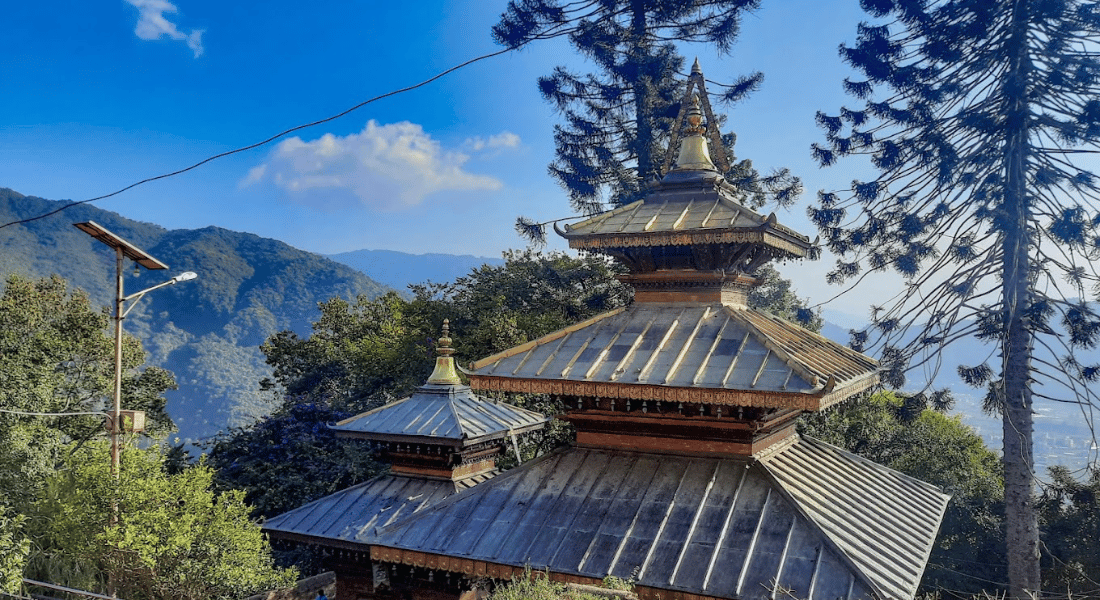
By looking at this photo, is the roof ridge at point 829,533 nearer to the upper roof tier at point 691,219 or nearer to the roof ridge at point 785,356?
the roof ridge at point 785,356

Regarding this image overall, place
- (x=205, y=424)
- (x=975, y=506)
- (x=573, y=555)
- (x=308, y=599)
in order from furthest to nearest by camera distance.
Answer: (x=205, y=424) < (x=975, y=506) < (x=308, y=599) < (x=573, y=555)

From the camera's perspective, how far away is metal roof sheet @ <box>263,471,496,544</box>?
37.0ft

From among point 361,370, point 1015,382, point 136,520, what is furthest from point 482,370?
point 361,370

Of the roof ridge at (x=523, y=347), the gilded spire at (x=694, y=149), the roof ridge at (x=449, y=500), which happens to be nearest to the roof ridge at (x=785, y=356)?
the roof ridge at (x=523, y=347)

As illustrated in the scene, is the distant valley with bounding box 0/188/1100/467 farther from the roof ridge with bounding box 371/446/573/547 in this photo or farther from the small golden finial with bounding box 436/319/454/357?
the roof ridge with bounding box 371/446/573/547

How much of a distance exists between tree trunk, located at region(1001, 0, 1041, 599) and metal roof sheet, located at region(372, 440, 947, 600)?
8.70 meters

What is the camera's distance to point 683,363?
6.68m

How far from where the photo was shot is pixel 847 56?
1828 centimetres

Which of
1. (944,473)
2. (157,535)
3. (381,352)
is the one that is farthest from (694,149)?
(381,352)

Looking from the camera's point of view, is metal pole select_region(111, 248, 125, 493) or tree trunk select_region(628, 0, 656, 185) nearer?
metal pole select_region(111, 248, 125, 493)

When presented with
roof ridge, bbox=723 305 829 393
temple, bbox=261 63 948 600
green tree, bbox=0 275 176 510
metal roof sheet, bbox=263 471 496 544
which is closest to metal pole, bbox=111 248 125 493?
metal roof sheet, bbox=263 471 496 544

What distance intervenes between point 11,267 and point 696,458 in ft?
237

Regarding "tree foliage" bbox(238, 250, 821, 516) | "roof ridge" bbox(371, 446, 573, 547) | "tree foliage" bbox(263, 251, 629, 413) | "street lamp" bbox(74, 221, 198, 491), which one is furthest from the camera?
"tree foliage" bbox(263, 251, 629, 413)

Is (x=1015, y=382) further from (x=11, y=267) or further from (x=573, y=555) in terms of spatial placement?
(x=11, y=267)
